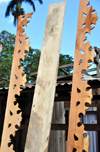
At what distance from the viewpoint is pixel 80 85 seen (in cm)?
222

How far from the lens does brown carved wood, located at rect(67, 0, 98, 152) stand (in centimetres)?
210

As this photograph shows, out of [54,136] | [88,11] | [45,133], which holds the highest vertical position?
[88,11]

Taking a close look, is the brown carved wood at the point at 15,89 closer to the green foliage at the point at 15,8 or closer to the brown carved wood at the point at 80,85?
the brown carved wood at the point at 80,85

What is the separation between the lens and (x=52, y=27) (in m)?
2.47

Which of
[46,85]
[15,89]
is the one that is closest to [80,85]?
[46,85]

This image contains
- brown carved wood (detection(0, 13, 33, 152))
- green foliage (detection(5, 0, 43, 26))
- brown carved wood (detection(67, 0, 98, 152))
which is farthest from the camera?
green foliage (detection(5, 0, 43, 26))

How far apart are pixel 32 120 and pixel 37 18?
57.0m

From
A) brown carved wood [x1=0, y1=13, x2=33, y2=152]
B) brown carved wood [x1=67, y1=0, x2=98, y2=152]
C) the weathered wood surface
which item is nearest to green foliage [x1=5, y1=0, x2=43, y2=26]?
brown carved wood [x1=0, y1=13, x2=33, y2=152]

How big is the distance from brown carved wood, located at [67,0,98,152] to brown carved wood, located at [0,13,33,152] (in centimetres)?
66

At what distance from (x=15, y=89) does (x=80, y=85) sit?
2.69 feet

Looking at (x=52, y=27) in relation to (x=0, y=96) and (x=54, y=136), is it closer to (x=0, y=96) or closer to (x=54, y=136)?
(x=0, y=96)

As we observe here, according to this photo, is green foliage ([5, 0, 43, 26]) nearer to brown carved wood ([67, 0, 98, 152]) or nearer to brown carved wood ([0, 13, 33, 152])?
brown carved wood ([0, 13, 33, 152])

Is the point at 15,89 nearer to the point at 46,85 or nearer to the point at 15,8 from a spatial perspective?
the point at 46,85

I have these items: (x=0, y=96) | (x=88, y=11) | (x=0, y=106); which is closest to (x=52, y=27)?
(x=88, y=11)
